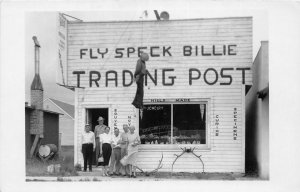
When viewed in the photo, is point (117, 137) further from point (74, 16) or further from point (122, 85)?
point (74, 16)

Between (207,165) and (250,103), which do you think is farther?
(250,103)

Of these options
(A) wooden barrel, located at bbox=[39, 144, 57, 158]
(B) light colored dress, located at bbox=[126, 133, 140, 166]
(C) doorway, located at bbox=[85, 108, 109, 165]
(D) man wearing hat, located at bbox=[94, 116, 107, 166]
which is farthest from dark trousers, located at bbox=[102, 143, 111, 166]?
(A) wooden barrel, located at bbox=[39, 144, 57, 158]

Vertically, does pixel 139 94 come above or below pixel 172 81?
below


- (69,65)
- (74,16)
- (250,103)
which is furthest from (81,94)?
(250,103)

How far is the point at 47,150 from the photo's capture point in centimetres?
1130

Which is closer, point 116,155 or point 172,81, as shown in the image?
point 116,155

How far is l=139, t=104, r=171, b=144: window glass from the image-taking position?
1166cm

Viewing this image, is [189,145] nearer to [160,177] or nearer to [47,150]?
[160,177]

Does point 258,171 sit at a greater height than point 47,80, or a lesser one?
lesser

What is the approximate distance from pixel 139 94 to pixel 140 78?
1.03 ft

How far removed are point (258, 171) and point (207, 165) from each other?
0.95 meters

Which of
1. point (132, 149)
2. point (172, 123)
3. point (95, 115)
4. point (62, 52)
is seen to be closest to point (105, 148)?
point (132, 149)

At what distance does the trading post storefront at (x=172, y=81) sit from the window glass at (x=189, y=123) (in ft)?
0.06

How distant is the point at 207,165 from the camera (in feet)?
37.6
